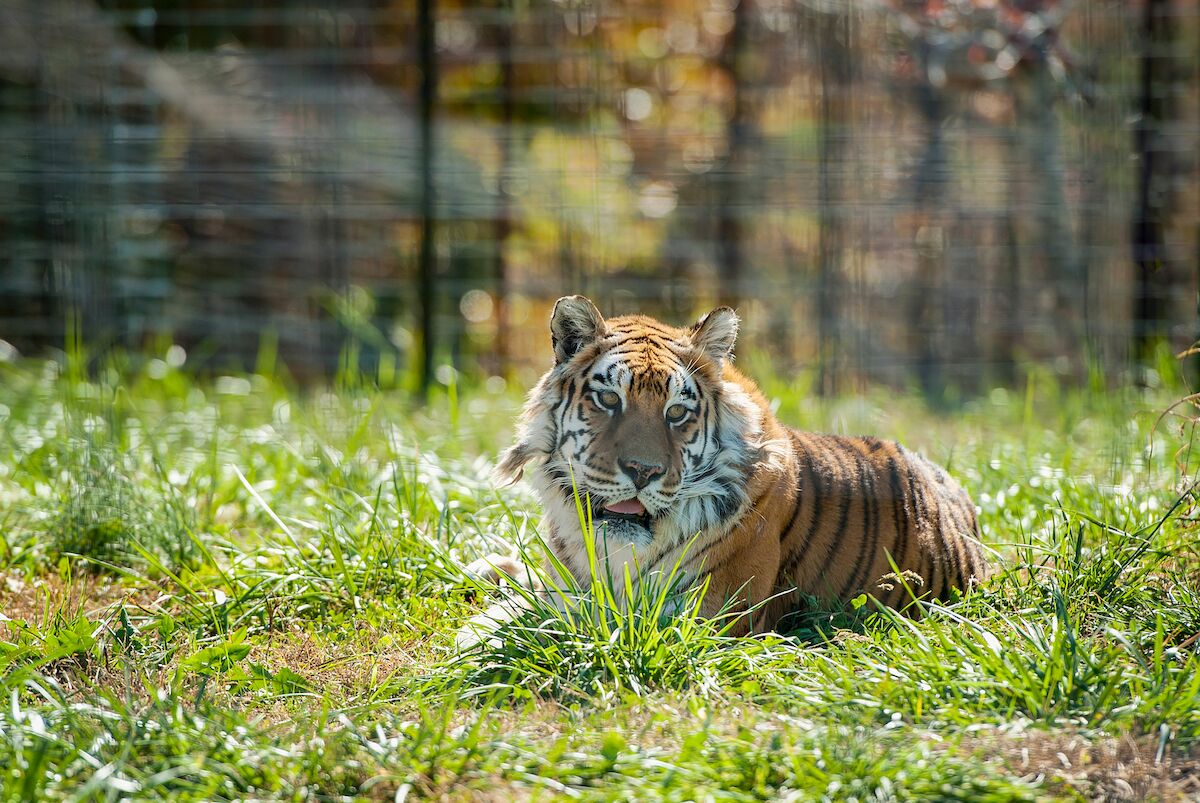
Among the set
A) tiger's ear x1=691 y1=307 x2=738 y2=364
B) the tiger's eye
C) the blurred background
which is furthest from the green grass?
the blurred background

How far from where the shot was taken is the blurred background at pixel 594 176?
6168 millimetres

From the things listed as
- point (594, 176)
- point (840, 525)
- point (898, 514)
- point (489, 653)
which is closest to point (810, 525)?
point (840, 525)

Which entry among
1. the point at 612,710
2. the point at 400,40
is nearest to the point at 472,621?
the point at 612,710

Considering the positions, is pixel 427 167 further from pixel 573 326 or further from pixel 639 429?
pixel 639 429

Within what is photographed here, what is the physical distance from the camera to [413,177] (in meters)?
6.79

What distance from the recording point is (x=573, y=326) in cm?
306

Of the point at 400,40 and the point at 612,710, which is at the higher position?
the point at 400,40

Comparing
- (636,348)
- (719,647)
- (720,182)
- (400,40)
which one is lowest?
(719,647)

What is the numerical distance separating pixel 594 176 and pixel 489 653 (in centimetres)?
397

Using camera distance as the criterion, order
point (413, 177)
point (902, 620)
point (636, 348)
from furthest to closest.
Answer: point (413, 177)
point (636, 348)
point (902, 620)

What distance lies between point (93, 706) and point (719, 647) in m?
1.29

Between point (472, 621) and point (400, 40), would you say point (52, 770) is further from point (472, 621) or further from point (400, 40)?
point (400, 40)

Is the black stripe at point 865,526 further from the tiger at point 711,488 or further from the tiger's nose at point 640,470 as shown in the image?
the tiger's nose at point 640,470

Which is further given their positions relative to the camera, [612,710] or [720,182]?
[720,182]
